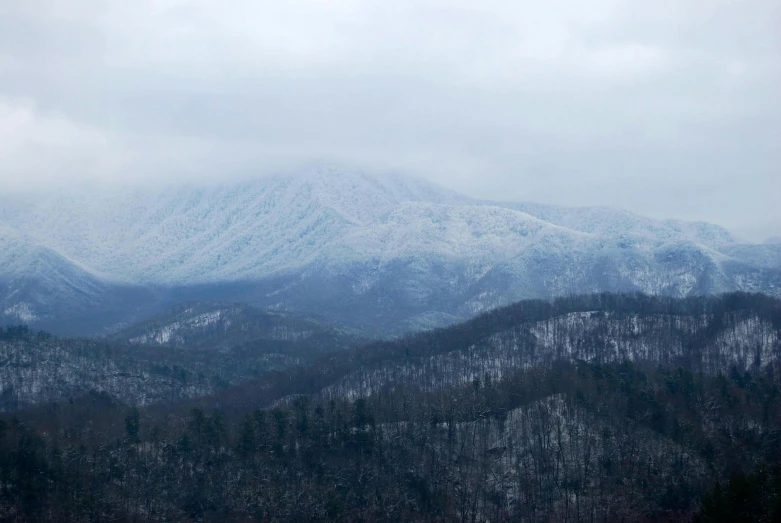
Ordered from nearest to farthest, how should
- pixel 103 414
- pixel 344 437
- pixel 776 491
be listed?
pixel 776 491, pixel 344 437, pixel 103 414

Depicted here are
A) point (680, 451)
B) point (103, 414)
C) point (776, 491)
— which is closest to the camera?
point (776, 491)

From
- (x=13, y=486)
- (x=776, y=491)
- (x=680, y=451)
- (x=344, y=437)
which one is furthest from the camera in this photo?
(x=344, y=437)

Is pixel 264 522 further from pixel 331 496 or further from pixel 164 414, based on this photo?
pixel 164 414

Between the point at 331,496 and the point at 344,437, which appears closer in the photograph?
the point at 331,496

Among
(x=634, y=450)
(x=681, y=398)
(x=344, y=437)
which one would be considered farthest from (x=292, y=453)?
(x=681, y=398)

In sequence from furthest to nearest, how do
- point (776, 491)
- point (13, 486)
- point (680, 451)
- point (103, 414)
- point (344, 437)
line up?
point (103, 414) → point (344, 437) → point (680, 451) → point (13, 486) → point (776, 491)

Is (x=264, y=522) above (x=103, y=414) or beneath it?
beneath

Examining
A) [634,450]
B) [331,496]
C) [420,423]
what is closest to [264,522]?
[331,496]

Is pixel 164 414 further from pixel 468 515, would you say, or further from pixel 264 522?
pixel 468 515

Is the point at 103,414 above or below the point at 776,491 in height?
above
